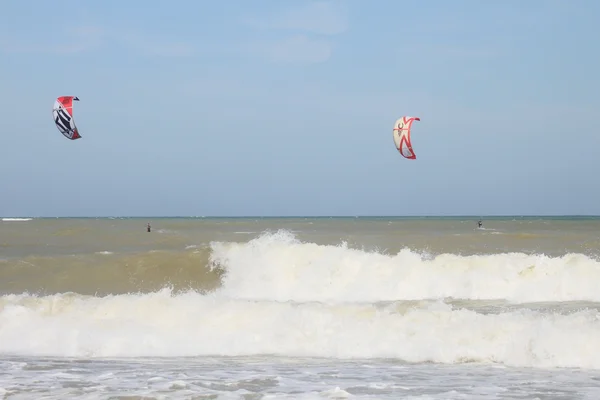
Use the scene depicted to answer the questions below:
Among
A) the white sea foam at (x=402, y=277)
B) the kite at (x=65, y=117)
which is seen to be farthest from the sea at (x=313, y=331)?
the kite at (x=65, y=117)

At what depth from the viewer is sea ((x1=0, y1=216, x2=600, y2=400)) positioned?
898cm

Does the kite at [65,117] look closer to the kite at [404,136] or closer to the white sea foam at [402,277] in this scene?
the white sea foam at [402,277]

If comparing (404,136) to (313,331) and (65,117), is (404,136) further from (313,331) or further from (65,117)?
(313,331)

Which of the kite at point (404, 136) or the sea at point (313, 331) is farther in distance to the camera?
the kite at point (404, 136)

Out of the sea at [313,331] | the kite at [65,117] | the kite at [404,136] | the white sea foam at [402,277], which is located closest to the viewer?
the sea at [313,331]

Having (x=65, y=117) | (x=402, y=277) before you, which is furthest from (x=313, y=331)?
(x=65, y=117)

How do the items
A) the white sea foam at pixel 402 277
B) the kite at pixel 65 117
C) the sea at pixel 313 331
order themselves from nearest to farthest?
the sea at pixel 313 331, the white sea foam at pixel 402 277, the kite at pixel 65 117

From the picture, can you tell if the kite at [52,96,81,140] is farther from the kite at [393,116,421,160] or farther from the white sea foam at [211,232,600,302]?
the kite at [393,116,421,160]

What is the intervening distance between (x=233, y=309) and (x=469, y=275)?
8401mm

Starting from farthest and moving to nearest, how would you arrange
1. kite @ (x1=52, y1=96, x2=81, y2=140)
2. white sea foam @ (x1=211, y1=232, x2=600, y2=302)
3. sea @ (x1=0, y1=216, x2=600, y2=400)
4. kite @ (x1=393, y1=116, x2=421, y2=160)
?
kite @ (x1=393, y1=116, x2=421, y2=160) < kite @ (x1=52, y1=96, x2=81, y2=140) < white sea foam @ (x1=211, y1=232, x2=600, y2=302) < sea @ (x1=0, y1=216, x2=600, y2=400)

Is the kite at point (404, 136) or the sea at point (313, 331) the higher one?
the kite at point (404, 136)

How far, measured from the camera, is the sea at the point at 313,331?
8.98 m

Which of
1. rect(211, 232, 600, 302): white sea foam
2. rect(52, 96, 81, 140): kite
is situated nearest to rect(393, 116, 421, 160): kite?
rect(211, 232, 600, 302): white sea foam

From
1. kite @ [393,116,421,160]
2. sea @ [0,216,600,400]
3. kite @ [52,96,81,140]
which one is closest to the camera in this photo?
sea @ [0,216,600,400]
